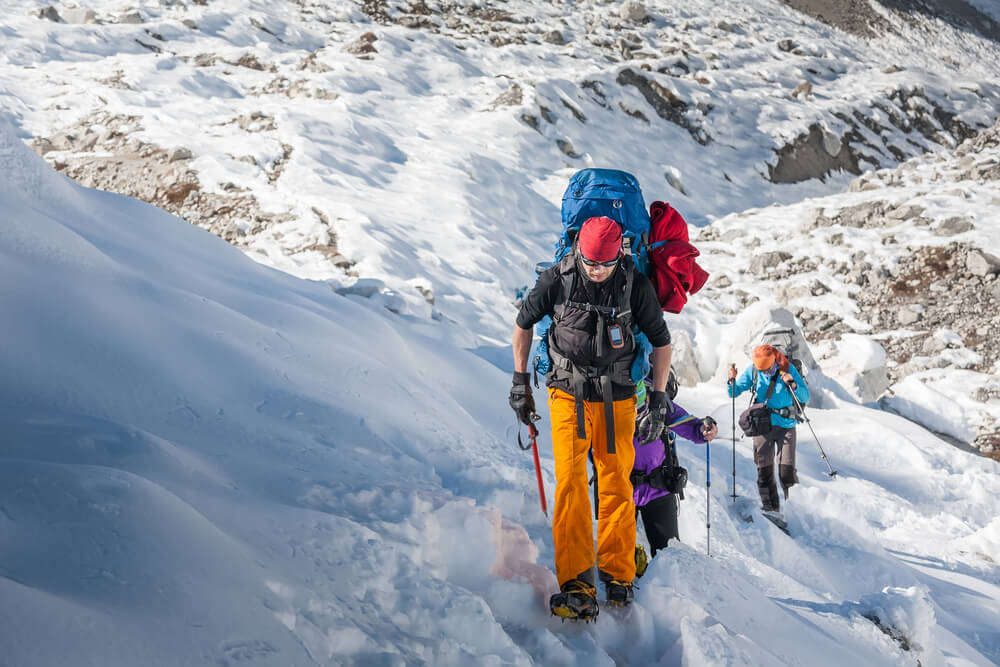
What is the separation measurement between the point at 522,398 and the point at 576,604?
971mm

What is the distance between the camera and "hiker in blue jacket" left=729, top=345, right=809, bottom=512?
20.0 feet

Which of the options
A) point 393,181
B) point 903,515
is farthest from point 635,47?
point 903,515

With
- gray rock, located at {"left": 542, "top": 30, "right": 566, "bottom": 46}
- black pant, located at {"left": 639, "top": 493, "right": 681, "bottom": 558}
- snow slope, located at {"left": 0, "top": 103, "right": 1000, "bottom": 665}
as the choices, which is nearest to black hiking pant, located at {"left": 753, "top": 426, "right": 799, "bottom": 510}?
snow slope, located at {"left": 0, "top": 103, "right": 1000, "bottom": 665}

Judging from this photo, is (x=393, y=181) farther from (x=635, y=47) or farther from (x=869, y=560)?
(x=635, y=47)

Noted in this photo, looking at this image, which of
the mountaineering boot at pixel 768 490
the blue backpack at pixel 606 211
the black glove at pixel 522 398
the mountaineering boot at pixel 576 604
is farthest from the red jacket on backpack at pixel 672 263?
the mountaineering boot at pixel 768 490

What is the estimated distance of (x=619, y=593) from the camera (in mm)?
2684

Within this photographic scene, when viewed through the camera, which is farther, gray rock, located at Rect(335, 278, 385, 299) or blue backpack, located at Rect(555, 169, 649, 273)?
gray rock, located at Rect(335, 278, 385, 299)

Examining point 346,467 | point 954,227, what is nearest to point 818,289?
point 954,227

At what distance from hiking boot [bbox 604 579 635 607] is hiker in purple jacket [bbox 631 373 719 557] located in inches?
31.5

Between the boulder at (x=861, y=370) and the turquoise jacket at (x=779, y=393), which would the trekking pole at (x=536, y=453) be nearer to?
the turquoise jacket at (x=779, y=393)

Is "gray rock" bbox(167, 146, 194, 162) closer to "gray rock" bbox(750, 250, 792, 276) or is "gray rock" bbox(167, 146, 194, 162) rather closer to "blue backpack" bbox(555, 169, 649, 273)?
"blue backpack" bbox(555, 169, 649, 273)

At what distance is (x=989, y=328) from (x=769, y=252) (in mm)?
5326

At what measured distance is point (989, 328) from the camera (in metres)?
12.4

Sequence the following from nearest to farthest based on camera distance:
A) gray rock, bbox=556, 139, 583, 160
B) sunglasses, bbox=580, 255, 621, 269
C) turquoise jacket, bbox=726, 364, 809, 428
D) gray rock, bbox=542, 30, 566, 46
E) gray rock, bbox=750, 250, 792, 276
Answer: sunglasses, bbox=580, 255, 621, 269 → turquoise jacket, bbox=726, 364, 809, 428 → gray rock, bbox=750, 250, 792, 276 → gray rock, bbox=556, 139, 583, 160 → gray rock, bbox=542, 30, 566, 46
